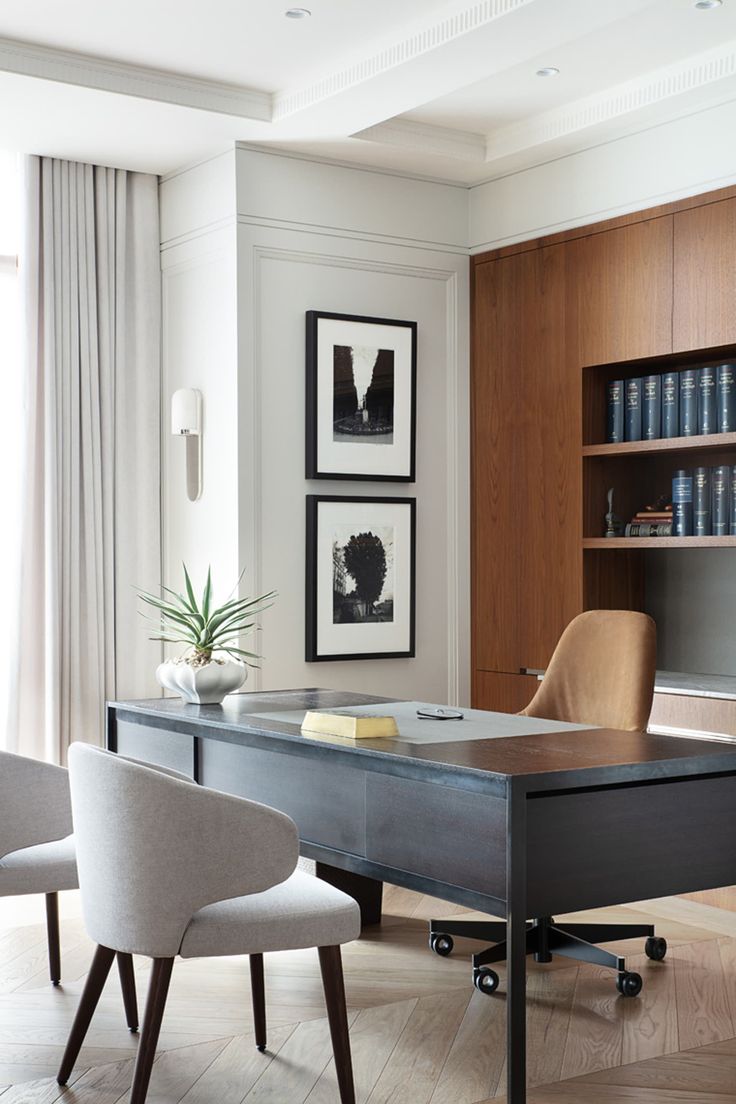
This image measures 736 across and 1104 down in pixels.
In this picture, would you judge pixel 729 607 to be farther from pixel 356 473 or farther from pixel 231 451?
pixel 231 451

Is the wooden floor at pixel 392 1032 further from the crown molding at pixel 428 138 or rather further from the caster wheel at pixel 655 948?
the crown molding at pixel 428 138

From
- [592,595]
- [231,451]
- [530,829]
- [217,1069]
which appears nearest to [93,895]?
[217,1069]

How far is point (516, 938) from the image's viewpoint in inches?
100

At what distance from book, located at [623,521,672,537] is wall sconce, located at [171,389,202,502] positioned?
1737 millimetres

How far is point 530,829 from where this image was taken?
2.60m

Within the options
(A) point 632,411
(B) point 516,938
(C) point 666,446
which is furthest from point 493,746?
(A) point 632,411

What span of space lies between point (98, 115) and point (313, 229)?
3.16 feet

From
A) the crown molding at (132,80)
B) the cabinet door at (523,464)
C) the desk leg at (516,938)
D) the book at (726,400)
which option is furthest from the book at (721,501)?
the desk leg at (516,938)

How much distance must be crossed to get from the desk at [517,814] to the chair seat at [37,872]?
56 cm

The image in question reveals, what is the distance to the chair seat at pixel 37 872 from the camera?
322cm

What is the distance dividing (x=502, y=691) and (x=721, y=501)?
1.34 meters

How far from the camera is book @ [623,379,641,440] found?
503 cm

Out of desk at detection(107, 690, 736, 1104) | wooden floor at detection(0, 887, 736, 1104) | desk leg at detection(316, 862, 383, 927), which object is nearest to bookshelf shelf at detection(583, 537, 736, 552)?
wooden floor at detection(0, 887, 736, 1104)

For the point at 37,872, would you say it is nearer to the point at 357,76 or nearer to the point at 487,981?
the point at 487,981
